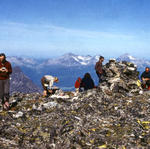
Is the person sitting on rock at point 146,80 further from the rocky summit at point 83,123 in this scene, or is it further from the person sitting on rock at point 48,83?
the person sitting on rock at point 48,83

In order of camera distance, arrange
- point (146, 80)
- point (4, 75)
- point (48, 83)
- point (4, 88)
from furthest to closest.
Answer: point (146, 80) < point (48, 83) < point (4, 88) < point (4, 75)

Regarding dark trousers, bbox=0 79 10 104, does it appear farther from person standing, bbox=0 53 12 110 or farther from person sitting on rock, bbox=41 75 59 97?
person sitting on rock, bbox=41 75 59 97

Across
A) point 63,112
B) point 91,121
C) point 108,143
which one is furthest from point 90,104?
point 108,143

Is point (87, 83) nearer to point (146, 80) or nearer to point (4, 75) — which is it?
point (146, 80)

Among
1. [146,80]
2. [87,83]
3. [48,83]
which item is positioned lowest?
[87,83]

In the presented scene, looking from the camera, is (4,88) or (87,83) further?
(87,83)

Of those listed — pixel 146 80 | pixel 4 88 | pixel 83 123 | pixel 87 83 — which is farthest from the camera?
pixel 146 80

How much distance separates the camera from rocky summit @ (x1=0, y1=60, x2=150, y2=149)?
10141 mm

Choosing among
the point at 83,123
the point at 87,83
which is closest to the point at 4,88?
the point at 83,123

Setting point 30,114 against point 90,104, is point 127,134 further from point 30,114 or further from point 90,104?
point 30,114

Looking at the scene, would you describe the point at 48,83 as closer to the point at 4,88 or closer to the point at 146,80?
the point at 4,88

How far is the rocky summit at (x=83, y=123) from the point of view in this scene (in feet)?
33.3

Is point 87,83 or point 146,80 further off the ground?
point 146,80

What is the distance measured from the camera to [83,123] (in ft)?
40.5
